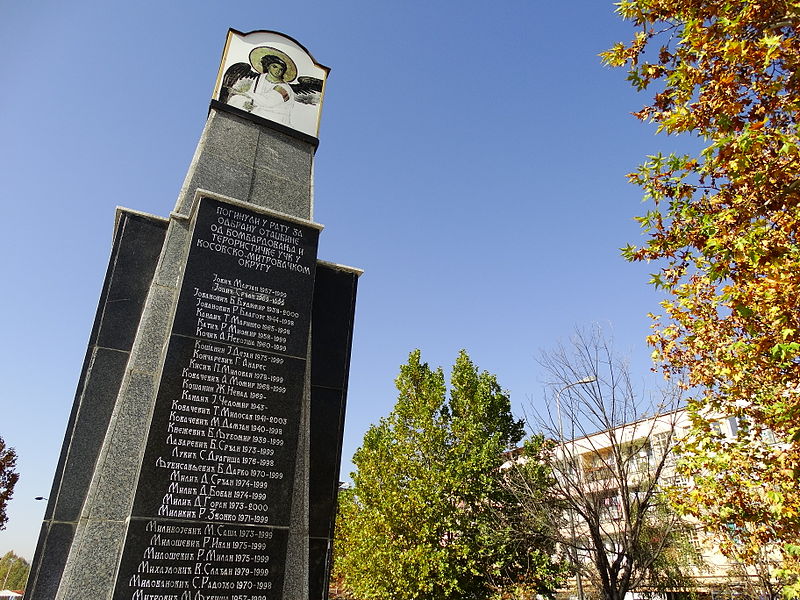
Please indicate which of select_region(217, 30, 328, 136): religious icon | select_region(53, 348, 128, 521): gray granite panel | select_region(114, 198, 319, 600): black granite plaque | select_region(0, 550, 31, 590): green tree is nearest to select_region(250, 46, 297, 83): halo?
select_region(217, 30, 328, 136): religious icon

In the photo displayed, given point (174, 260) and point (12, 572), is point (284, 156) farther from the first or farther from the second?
point (12, 572)

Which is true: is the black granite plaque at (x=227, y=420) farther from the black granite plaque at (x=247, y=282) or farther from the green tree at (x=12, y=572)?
the green tree at (x=12, y=572)

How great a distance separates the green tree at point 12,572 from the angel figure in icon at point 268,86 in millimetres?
90385

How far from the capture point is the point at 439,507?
58.7 ft

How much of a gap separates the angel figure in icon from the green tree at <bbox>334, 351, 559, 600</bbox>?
13.5 metres

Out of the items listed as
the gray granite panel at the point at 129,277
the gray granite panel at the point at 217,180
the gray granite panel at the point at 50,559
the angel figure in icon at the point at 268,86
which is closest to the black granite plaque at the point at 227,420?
the gray granite panel at the point at 217,180

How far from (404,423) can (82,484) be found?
1528cm

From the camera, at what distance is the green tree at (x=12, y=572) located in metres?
77.7

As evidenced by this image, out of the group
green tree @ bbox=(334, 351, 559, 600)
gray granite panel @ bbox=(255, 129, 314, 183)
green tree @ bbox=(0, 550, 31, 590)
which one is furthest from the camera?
green tree @ bbox=(0, 550, 31, 590)

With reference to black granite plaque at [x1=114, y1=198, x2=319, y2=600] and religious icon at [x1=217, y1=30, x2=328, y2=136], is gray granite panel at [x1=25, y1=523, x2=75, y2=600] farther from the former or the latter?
religious icon at [x1=217, y1=30, x2=328, y2=136]

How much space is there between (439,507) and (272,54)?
1467cm

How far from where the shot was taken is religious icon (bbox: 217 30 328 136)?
28.7ft

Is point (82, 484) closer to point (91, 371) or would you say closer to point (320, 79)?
point (91, 371)

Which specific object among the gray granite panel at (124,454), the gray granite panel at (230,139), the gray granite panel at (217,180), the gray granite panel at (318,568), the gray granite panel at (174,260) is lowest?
the gray granite panel at (318,568)
